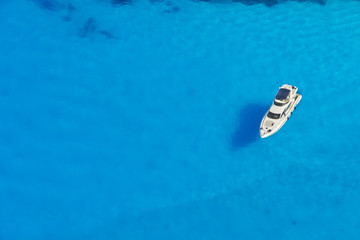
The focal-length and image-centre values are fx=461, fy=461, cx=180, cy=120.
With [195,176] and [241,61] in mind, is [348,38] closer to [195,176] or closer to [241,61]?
[241,61]

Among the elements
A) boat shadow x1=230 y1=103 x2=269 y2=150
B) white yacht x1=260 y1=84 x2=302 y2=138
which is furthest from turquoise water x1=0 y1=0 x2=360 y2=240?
white yacht x1=260 y1=84 x2=302 y2=138

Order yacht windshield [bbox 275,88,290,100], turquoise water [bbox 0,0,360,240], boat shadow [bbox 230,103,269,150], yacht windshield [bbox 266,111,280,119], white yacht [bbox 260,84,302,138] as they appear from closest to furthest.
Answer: turquoise water [bbox 0,0,360,240] → white yacht [bbox 260,84,302,138] → yacht windshield [bbox 266,111,280,119] → yacht windshield [bbox 275,88,290,100] → boat shadow [bbox 230,103,269,150]

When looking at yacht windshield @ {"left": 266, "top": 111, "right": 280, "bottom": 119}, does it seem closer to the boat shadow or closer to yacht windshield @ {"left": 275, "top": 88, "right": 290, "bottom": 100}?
yacht windshield @ {"left": 275, "top": 88, "right": 290, "bottom": 100}

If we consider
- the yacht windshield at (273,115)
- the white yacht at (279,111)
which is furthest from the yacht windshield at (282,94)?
the yacht windshield at (273,115)

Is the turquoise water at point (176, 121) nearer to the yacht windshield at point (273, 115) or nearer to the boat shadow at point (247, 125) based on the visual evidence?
the boat shadow at point (247, 125)

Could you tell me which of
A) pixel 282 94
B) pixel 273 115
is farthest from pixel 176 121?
pixel 282 94
